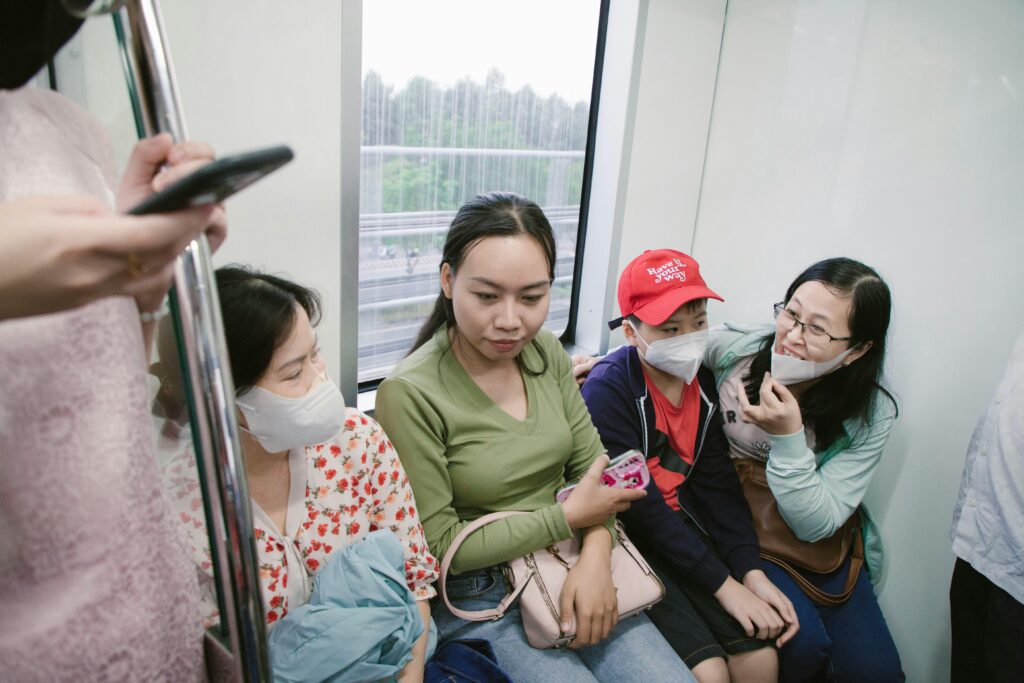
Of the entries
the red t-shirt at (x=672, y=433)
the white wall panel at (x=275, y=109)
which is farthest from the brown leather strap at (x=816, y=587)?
the white wall panel at (x=275, y=109)

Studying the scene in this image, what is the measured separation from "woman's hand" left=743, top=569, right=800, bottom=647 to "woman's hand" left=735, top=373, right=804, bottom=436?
42 cm

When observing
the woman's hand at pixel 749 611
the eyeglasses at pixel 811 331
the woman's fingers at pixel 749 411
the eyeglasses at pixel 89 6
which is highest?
the eyeglasses at pixel 89 6

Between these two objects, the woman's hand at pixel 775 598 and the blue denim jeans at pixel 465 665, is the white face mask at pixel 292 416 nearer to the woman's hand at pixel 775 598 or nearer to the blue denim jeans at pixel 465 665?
the blue denim jeans at pixel 465 665

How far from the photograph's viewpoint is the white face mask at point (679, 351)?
5.87 ft

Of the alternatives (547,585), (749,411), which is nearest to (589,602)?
(547,585)

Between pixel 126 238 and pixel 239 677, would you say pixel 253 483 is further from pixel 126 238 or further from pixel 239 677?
pixel 126 238

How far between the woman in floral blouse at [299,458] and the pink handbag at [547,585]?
0.50ft

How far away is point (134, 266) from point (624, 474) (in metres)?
1.35

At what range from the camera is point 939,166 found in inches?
77.7

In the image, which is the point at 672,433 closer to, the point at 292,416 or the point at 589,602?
the point at 589,602

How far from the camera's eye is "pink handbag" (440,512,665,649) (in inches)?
55.5

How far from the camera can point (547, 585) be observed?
1.47 m

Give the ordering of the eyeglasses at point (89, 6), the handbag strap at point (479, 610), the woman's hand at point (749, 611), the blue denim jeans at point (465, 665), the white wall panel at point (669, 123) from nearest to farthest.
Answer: the eyeglasses at point (89, 6) < the blue denim jeans at point (465, 665) < the handbag strap at point (479, 610) < the woman's hand at point (749, 611) < the white wall panel at point (669, 123)

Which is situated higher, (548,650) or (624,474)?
(624,474)
